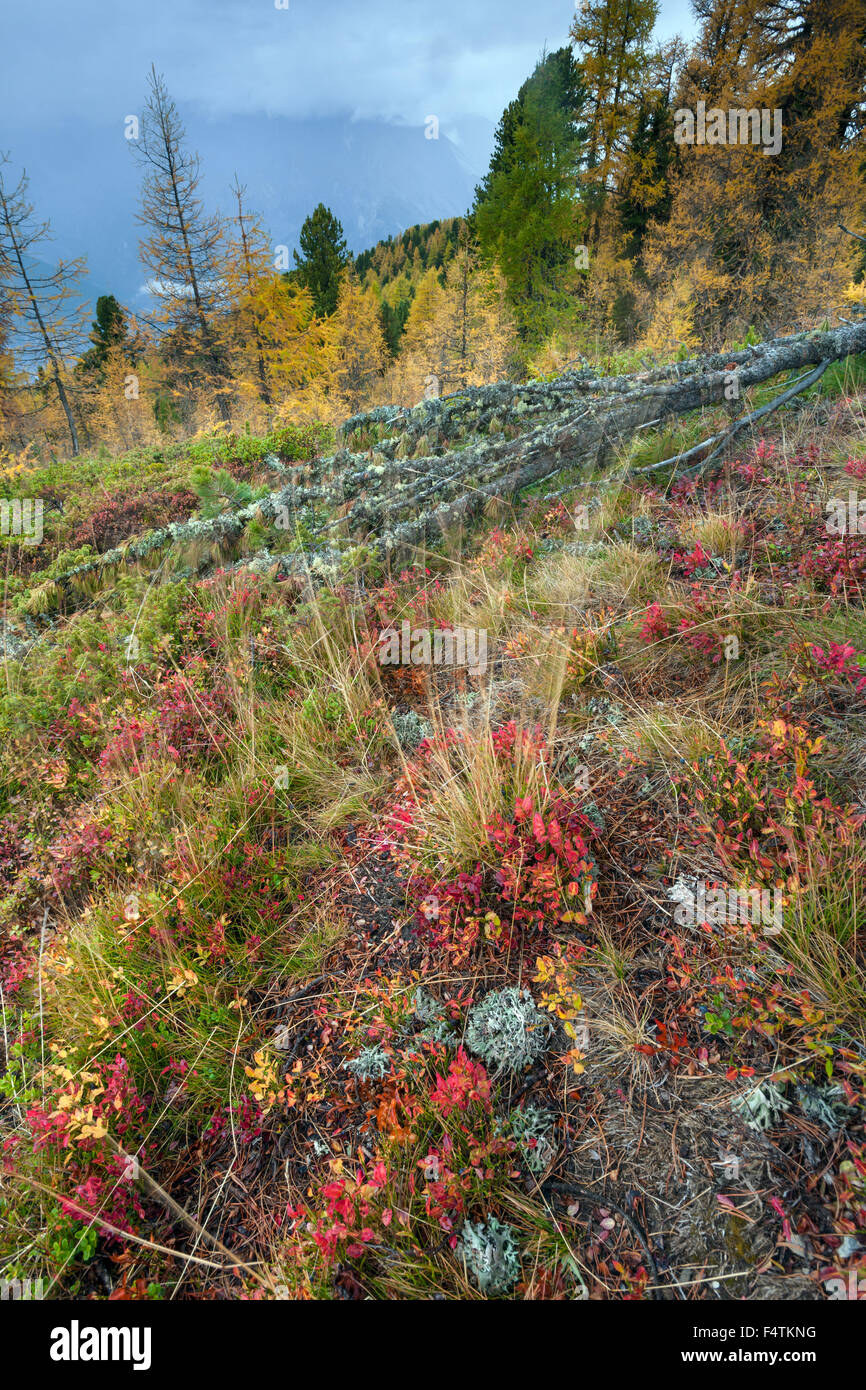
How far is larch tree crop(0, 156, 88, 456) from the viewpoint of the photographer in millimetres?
20797

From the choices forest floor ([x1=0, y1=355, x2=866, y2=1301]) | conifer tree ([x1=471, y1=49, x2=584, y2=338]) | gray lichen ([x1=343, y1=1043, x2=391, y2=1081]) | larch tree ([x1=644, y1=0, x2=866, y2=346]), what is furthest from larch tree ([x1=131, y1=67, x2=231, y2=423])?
gray lichen ([x1=343, y1=1043, x2=391, y2=1081])

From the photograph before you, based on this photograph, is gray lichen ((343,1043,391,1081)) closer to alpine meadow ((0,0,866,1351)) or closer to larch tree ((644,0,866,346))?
alpine meadow ((0,0,866,1351))

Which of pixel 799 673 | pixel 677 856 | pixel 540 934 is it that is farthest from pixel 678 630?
pixel 540 934

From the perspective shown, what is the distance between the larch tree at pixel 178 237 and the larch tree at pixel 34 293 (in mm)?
3598

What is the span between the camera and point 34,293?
70.8ft

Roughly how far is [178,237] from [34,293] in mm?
7060

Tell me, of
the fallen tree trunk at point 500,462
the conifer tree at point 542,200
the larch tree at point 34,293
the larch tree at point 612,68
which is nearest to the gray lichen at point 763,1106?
the fallen tree trunk at point 500,462

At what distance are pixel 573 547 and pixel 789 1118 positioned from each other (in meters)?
3.67

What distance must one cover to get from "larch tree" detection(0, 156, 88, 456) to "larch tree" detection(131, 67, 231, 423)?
3.60 m

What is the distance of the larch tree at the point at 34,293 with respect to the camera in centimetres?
2080

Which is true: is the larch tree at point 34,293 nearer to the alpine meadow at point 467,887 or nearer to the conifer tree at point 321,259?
the conifer tree at point 321,259

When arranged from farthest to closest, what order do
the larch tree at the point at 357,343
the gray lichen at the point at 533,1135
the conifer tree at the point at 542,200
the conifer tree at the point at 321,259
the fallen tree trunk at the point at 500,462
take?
the conifer tree at the point at 321,259 < the larch tree at the point at 357,343 < the conifer tree at the point at 542,200 < the fallen tree trunk at the point at 500,462 < the gray lichen at the point at 533,1135

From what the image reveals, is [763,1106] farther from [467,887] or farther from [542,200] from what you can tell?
[542,200]
